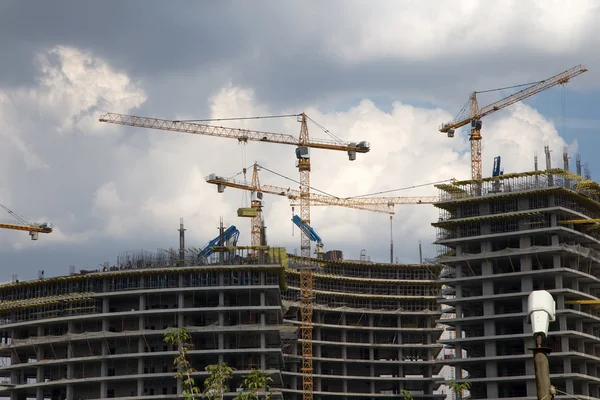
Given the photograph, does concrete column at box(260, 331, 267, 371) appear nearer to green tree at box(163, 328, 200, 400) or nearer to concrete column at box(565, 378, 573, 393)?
concrete column at box(565, 378, 573, 393)

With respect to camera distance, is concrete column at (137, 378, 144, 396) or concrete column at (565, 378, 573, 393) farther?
A: concrete column at (137, 378, 144, 396)

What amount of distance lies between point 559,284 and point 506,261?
10869 mm

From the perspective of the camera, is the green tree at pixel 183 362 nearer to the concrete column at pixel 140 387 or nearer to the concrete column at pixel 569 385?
the concrete column at pixel 140 387

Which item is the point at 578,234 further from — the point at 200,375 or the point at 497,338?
the point at 200,375

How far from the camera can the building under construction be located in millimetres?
186000

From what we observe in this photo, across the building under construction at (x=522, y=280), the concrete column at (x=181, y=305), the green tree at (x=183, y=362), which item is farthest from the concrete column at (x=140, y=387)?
the green tree at (x=183, y=362)

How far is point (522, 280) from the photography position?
18762 cm

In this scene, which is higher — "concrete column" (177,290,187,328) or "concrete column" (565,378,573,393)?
"concrete column" (177,290,187,328)

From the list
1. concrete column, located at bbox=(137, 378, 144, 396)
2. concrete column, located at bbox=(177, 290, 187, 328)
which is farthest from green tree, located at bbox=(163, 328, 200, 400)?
concrete column, located at bbox=(137, 378, 144, 396)

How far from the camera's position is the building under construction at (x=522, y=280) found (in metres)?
186

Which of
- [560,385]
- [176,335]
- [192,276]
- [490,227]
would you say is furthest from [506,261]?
[176,335]

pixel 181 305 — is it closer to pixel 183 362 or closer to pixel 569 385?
pixel 569 385

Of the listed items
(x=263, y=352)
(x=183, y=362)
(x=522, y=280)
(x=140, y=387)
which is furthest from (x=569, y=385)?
(x=183, y=362)

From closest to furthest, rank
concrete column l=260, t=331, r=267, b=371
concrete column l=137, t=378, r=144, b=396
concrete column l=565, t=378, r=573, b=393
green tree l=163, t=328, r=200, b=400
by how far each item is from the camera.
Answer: green tree l=163, t=328, r=200, b=400 < concrete column l=565, t=378, r=573, b=393 < concrete column l=260, t=331, r=267, b=371 < concrete column l=137, t=378, r=144, b=396
